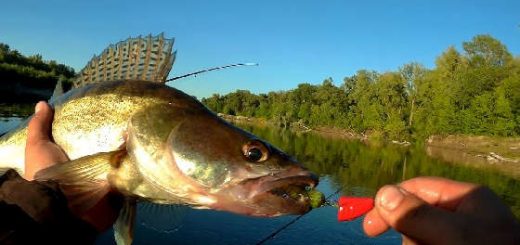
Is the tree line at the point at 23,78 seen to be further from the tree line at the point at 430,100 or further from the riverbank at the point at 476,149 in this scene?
the tree line at the point at 430,100

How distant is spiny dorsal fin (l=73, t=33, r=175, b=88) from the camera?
4.15 metres

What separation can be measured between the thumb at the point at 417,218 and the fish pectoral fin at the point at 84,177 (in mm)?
1842

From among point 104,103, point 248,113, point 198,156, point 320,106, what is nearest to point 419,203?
point 198,156

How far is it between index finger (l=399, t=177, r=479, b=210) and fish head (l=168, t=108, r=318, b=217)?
77 centimetres

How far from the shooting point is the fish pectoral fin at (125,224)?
3484mm

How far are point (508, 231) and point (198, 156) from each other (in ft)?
6.31

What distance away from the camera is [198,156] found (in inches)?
124

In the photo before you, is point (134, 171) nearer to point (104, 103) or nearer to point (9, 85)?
point (104, 103)

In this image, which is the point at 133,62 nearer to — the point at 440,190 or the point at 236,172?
the point at 236,172

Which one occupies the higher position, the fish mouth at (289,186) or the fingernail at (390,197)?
the fingernail at (390,197)

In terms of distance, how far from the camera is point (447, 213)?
1919 mm

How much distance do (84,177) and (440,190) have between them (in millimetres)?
2168

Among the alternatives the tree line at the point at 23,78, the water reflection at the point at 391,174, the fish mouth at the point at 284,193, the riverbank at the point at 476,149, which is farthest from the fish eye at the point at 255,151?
the tree line at the point at 23,78

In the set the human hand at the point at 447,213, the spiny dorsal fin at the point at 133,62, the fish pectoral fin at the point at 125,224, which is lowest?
the fish pectoral fin at the point at 125,224
